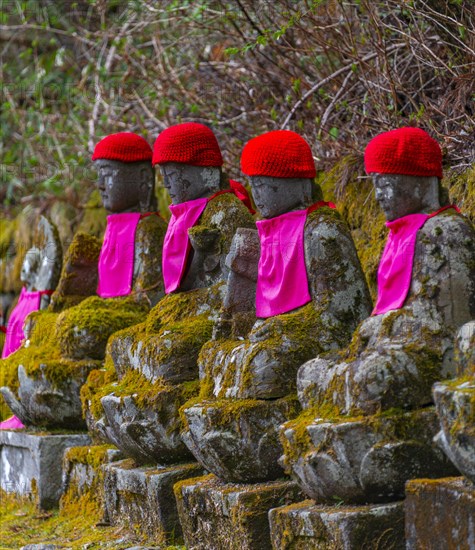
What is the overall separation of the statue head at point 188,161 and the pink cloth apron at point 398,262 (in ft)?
5.56

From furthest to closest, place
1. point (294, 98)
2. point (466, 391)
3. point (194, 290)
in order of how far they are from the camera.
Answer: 1. point (294, 98)
2. point (194, 290)
3. point (466, 391)

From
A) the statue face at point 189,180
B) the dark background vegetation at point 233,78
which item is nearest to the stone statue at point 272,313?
the statue face at point 189,180

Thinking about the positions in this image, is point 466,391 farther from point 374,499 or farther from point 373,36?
point 373,36

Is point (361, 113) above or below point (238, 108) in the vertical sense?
below

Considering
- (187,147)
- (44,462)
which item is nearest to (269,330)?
(187,147)

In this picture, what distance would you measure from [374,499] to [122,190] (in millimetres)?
3327

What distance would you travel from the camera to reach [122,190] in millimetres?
6816

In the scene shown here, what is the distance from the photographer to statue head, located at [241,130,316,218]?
508cm

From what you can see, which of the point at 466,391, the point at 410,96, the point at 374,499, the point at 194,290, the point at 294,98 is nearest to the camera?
the point at 466,391

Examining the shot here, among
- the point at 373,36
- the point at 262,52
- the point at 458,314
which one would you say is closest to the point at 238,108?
the point at 262,52

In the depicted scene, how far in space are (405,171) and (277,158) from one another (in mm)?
797

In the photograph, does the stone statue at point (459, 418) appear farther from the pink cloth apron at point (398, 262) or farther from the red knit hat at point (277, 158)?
the red knit hat at point (277, 158)

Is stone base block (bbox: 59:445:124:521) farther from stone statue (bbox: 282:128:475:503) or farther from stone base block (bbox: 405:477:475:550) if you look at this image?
stone base block (bbox: 405:477:475:550)

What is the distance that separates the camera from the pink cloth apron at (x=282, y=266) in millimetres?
4973
